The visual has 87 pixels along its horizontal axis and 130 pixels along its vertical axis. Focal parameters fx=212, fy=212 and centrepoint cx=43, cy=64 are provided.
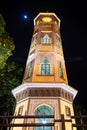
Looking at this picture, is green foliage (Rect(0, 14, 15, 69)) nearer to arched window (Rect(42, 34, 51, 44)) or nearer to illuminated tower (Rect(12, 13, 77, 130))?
illuminated tower (Rect(12, 13, 77, 130))

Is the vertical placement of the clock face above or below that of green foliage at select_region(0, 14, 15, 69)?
above

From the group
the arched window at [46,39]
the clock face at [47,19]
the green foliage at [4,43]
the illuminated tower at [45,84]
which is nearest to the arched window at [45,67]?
the illuminated tower at [45,84]

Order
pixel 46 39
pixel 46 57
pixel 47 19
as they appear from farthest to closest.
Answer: pixel 47 19 → pixel 46 39 → pixel 46 57

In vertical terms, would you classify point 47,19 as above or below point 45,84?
above

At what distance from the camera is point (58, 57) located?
66.3 feet

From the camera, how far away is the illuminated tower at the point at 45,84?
1642cm

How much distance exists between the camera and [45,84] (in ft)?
56.9

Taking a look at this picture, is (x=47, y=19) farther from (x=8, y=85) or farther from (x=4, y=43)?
(x=4, y=43)

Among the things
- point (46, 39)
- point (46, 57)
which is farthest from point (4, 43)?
point (46, 39)

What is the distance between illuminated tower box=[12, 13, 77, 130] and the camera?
53.9 ft

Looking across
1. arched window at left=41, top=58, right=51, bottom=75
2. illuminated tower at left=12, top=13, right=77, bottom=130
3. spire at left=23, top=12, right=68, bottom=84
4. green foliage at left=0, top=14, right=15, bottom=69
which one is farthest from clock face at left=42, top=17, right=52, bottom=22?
green foliage at left=0, top=14, right=15, bottom=69

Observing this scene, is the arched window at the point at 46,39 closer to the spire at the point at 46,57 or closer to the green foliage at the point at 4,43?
the spire at the point at 46,57

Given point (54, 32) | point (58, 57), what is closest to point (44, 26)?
point (54, 32)

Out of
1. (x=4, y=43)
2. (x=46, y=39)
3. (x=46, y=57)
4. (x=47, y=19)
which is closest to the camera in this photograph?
(x=4, y=43)
